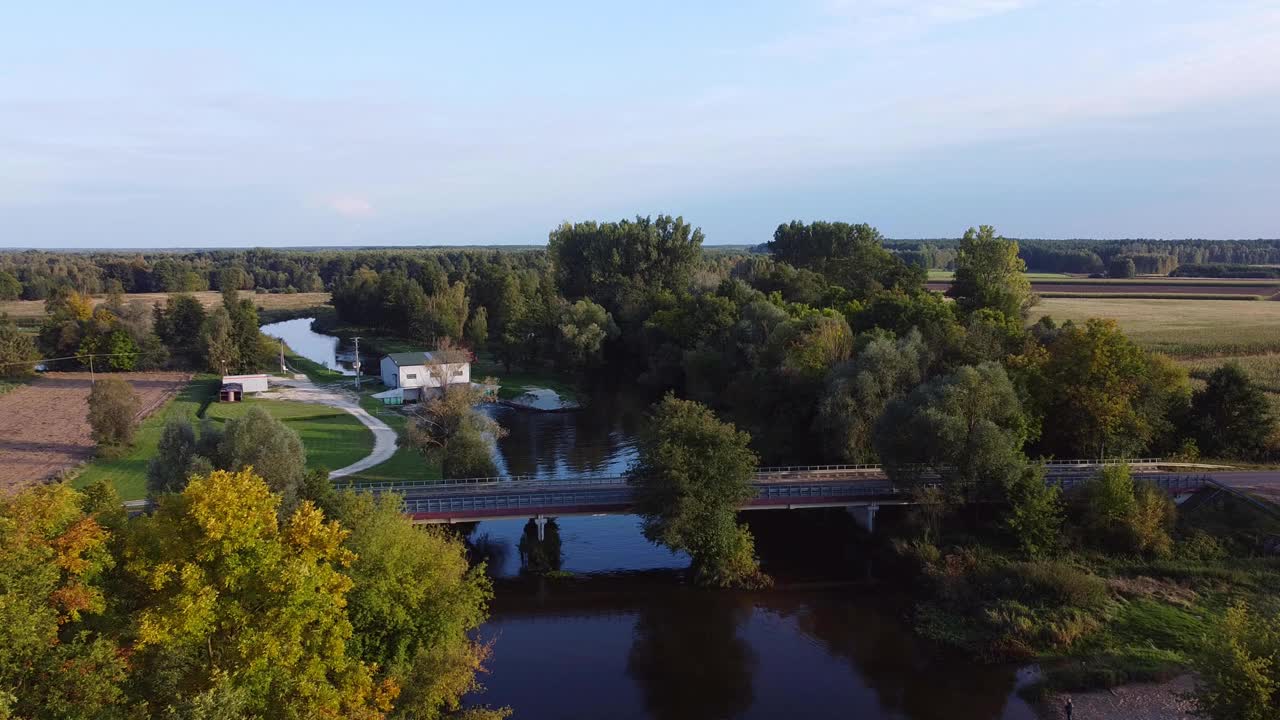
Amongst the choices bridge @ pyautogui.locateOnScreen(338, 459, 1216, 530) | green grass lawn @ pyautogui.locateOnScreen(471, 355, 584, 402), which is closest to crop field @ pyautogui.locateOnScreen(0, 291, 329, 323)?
green grass lawn @ pyautogui.locateOnScreen(471, 355, 584, 402)

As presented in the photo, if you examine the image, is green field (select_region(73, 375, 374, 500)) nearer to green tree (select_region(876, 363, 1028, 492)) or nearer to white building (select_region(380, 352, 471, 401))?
white building (select_region(380, 352, 471, 401))

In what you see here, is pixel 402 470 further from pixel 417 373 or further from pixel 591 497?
pixel 417 373

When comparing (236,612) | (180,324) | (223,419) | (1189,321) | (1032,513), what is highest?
(1189,321)

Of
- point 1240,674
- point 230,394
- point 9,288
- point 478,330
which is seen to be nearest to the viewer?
point 1240,674

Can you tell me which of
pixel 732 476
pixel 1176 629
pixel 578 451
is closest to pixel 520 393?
pixel 578 451

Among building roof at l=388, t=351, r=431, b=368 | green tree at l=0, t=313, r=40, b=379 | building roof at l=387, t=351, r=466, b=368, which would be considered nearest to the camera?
building roof at l=387, t=351, r=466, b=368

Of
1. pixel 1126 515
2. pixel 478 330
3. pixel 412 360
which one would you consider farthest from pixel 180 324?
pixel 1126 515
